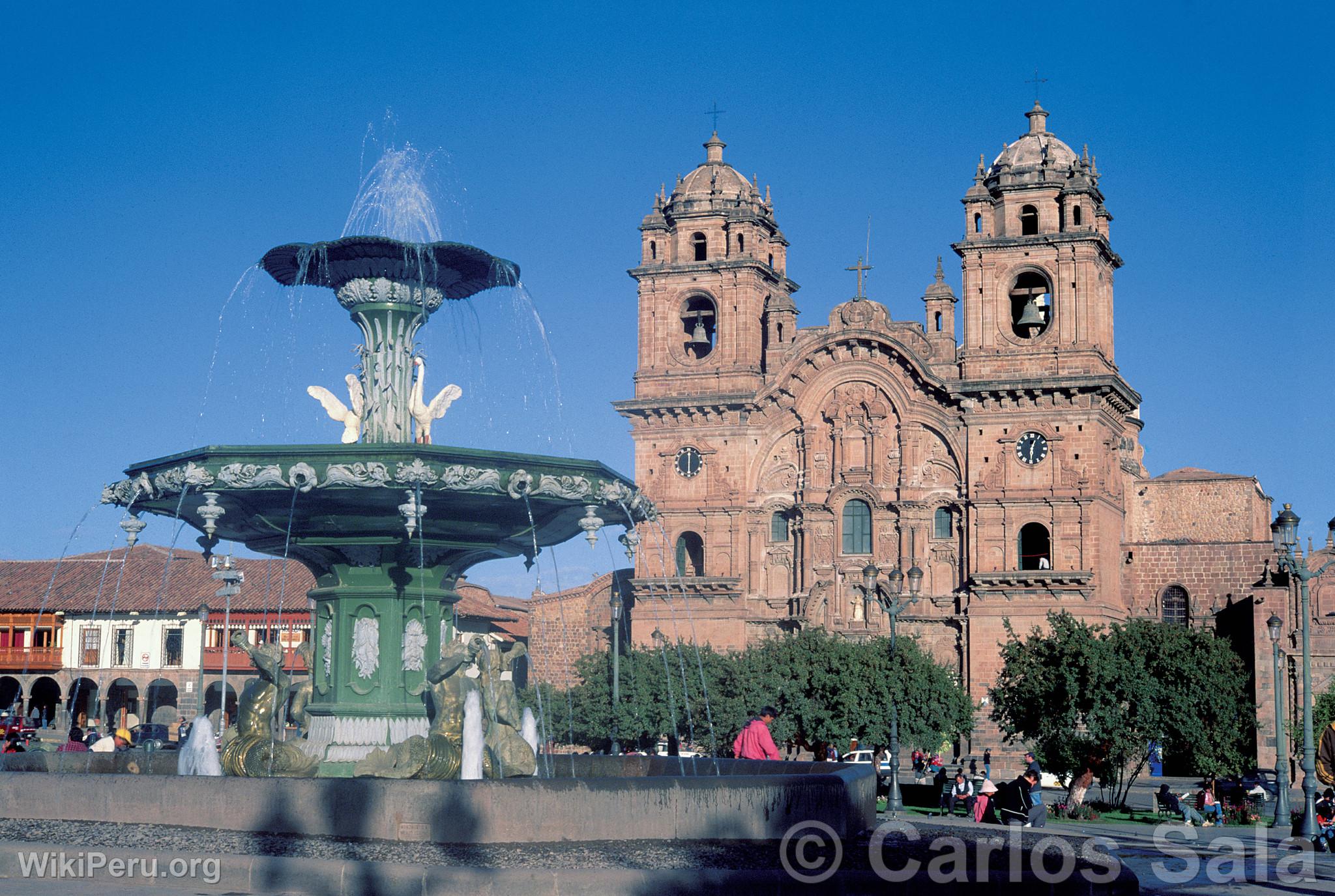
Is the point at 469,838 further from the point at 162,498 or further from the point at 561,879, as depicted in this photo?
the point at 162,498

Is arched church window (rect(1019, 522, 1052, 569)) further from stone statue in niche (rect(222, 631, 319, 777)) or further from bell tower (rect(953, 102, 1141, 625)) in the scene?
stone statue in niche (rect(222, 631, 319, 777))

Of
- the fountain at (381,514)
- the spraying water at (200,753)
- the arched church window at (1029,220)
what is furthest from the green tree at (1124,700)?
the arched church window at (1029,220)

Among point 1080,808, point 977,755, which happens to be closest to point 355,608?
point 1080,808

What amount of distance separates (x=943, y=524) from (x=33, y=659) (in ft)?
106

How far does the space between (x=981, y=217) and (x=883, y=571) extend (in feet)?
34.3

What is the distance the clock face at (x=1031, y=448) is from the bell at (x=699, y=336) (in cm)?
1004

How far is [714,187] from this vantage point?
173 feet

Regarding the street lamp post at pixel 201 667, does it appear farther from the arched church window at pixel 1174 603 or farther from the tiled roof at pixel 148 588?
the arched church window at pixel 1174 603

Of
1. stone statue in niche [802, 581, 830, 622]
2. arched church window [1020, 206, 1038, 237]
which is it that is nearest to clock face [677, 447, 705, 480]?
stone statue in niche [802, 581, 830, 622]

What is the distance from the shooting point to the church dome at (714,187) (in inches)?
2066

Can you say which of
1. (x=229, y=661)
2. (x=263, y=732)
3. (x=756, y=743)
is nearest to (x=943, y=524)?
(x=229, y=661)

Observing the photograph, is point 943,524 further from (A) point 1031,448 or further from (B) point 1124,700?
(B) point 1124,700

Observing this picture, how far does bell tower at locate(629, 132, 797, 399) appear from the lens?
51219mm

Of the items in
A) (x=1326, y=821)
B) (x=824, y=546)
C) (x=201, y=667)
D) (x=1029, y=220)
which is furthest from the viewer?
(x=824, y=546)
